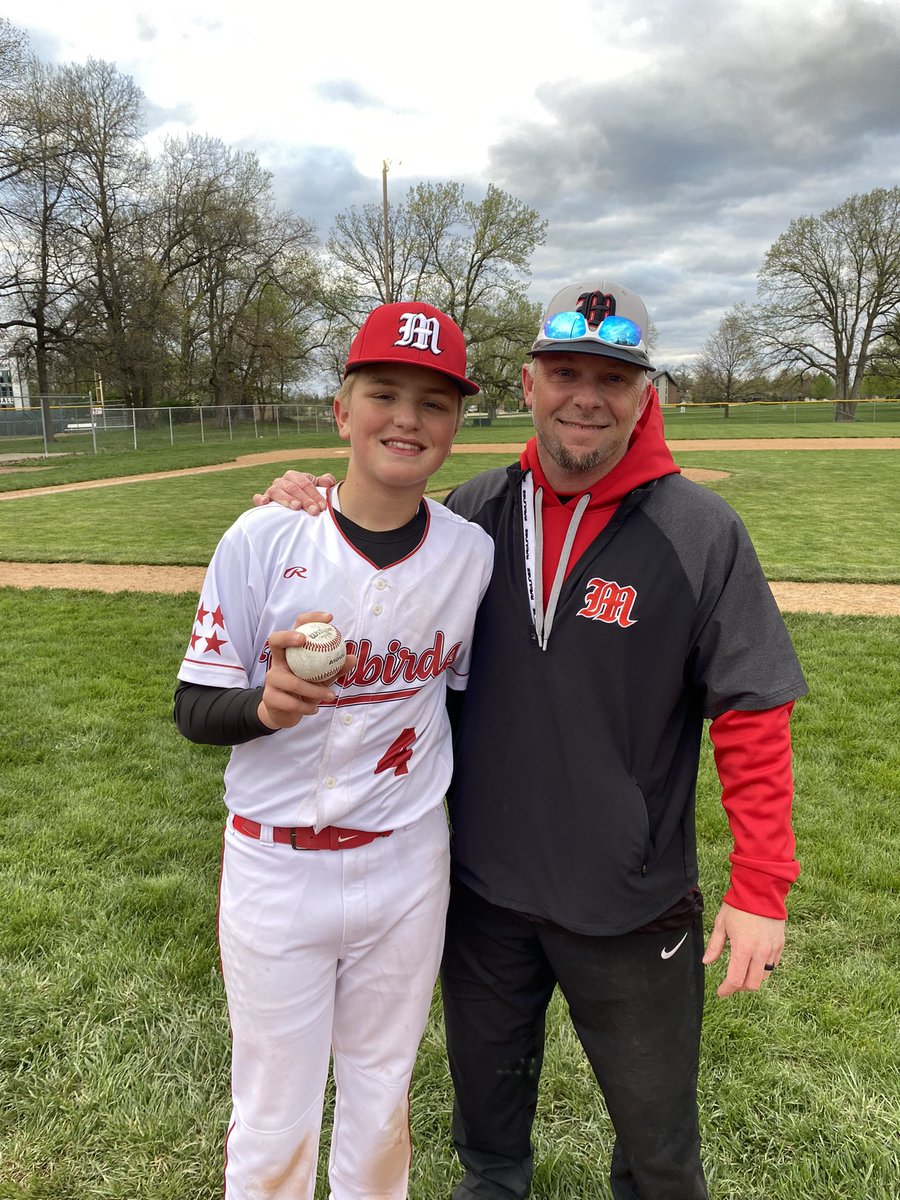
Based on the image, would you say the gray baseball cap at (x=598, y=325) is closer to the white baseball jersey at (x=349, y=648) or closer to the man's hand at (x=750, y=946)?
the white baseball jersey at (x=349, y=648)

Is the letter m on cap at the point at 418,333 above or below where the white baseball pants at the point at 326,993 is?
above

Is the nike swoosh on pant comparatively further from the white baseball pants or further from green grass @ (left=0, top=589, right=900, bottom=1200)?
green grass @ (left=0, top=589, right=900, bottom=1200)

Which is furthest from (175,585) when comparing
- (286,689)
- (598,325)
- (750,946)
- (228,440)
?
(228,440)

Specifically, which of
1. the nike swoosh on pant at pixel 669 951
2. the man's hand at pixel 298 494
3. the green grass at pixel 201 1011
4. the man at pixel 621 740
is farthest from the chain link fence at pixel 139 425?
the nike swoosh on pant at pixel 669 951

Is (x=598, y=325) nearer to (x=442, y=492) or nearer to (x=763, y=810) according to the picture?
(x=763, y=810)

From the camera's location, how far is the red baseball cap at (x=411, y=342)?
1567 millimetres

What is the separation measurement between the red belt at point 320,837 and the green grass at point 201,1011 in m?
1.20

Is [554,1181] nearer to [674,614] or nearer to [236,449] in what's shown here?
[674,614]

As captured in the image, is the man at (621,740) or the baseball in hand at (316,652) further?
the man at (621,740)

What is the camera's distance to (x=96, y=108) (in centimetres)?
→ 2892

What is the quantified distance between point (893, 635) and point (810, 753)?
9.16 ft

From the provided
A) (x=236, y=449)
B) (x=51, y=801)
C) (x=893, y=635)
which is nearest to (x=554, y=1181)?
(x=51, y=801)

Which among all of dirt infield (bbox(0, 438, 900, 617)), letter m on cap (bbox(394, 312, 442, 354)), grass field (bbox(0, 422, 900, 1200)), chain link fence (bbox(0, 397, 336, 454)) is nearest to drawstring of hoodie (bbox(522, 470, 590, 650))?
letter m on cap (bbox(394, 312, 442, 354))

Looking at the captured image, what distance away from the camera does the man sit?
1634mm
